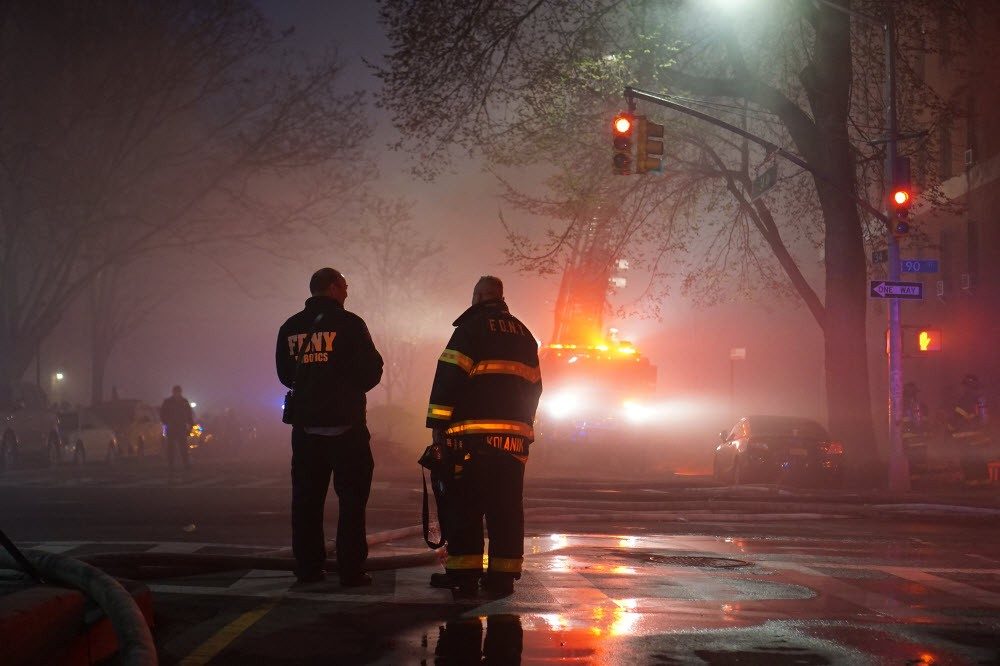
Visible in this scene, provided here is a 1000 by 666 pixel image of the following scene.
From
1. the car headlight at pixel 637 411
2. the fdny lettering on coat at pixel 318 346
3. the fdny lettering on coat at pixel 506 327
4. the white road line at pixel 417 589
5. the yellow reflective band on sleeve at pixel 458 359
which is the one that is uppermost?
the car headlight at pixel 637 411

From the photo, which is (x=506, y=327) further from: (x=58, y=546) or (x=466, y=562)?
(x=58, y=546)

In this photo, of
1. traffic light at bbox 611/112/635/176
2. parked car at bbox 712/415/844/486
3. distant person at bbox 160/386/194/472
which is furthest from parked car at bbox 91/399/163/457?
traffic light at bbox 611/112/635/176

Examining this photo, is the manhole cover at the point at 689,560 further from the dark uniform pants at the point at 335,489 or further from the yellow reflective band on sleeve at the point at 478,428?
the dark uniform pants at the point at 335,489

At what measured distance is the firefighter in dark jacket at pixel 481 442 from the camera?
748cm

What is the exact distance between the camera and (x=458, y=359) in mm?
7539

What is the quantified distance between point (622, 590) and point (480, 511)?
1.00 m

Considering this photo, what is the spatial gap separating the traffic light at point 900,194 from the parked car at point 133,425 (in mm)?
22315

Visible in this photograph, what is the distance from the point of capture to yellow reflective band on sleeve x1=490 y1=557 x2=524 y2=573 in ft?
24.5

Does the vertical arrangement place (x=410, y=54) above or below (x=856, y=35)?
below

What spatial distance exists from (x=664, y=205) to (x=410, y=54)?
7.37m

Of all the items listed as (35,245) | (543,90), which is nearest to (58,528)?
(543,90)

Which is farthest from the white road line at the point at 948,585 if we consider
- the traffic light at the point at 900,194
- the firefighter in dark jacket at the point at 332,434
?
the traffic light at the point at 900,194

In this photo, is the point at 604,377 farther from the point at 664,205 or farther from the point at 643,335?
the point at 643,335

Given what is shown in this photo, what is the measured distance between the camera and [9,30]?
1104 inches
